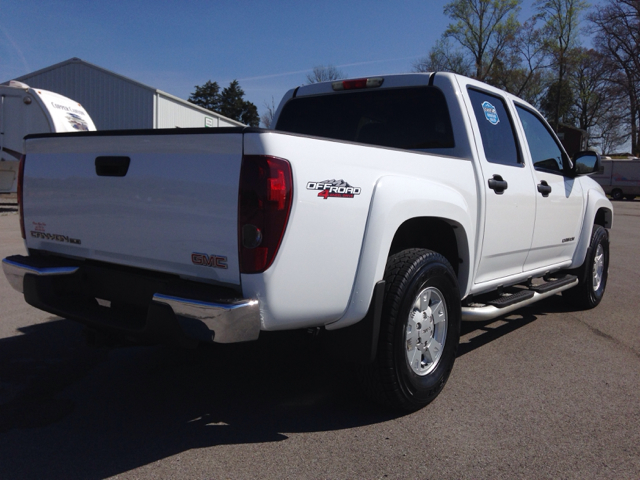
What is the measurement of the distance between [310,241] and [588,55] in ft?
168

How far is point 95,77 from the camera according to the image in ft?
88.6

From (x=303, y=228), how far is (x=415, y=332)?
3.84 ft

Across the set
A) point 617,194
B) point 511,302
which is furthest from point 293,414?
point 617,194

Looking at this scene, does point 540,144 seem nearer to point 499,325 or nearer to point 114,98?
point 499,325

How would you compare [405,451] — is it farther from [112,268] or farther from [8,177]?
[8,177]

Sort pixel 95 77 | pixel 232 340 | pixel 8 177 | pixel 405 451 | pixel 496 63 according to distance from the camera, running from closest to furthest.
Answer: pixel 232 340
pixel 405 451
pixel 8 177
pixel 95 77
pixel 496 63

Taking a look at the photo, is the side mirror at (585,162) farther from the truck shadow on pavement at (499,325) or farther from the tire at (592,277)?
the truck shadow on pavement at (499,325)

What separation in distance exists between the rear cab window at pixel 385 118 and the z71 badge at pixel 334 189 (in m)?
1.31

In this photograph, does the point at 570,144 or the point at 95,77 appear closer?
the point at 95,77

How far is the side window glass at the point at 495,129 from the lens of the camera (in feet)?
14.0

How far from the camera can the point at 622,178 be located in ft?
121

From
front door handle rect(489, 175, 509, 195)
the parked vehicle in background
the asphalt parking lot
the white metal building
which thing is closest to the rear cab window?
front door handle rect(489, 175, 509, 195)

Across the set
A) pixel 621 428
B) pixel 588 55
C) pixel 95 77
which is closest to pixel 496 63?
pixel 588 55

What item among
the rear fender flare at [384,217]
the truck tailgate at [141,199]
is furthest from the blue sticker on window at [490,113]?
the truck tailgate at [141,199]
